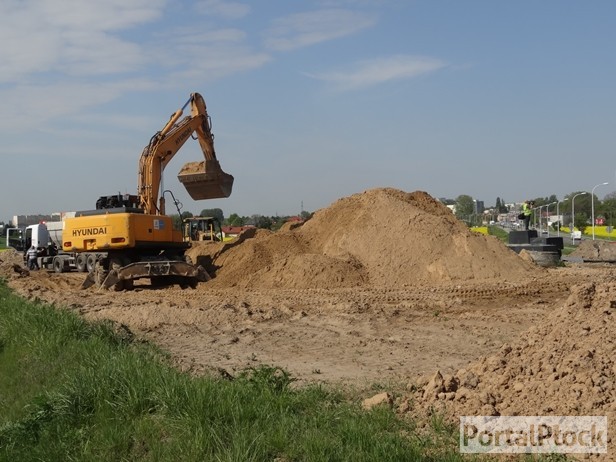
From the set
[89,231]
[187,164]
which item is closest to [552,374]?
[89,231]

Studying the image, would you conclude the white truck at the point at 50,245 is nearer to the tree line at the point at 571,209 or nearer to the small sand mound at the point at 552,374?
the small sand mound at the point at 552,374

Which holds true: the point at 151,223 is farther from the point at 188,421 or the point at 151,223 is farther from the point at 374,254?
the point at 188,421

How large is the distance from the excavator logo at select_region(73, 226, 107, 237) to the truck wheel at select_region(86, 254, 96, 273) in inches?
33.9

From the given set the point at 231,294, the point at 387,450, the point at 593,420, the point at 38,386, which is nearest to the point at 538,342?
the point at 593,420

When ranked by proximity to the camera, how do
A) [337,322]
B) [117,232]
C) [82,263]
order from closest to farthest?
[337,322], [117,232], [82,263]

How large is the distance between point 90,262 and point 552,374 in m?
19.6

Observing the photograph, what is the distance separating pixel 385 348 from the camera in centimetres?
1031

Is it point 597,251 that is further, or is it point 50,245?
point 597,251

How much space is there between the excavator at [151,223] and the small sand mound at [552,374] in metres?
15.0

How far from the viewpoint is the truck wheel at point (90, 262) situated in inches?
889

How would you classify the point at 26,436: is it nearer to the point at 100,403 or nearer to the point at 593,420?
the point at 100,403

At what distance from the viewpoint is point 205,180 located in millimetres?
25031

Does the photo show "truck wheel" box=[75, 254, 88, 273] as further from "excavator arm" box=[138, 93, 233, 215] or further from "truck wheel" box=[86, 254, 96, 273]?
"excavator arm" box=[138, 93, 233, 215]

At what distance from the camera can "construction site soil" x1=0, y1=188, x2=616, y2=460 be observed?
20.1 feet
